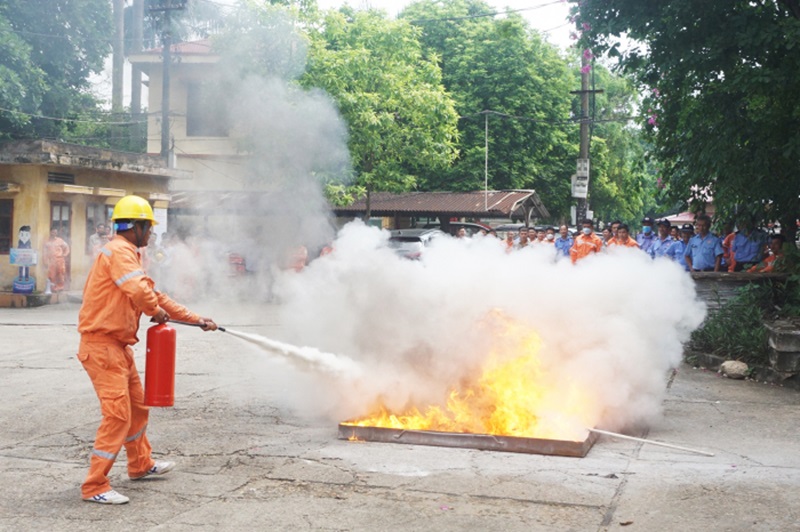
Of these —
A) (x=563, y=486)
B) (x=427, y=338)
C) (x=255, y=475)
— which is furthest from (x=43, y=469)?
(x=563, y=486)

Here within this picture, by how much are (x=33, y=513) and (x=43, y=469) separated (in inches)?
42.2

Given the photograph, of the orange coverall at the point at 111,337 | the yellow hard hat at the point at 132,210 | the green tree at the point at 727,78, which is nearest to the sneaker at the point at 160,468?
the orange coverall at the point at 111,337

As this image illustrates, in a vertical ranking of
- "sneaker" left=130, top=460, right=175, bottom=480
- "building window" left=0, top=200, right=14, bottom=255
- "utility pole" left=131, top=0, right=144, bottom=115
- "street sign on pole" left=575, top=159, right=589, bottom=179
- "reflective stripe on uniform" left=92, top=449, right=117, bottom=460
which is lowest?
"sneaker" left=130, top=460, right=175, bottom=480

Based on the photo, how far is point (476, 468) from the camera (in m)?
6.04

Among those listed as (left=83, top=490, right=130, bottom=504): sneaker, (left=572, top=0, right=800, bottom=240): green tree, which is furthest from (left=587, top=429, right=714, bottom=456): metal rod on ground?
(left=572, top=0, right=800, bottom=240): green tree

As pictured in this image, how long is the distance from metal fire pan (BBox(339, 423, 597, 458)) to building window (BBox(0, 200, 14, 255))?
49.5 feet

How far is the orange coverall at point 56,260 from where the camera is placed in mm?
19047

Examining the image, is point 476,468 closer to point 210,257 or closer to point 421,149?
point 210,257

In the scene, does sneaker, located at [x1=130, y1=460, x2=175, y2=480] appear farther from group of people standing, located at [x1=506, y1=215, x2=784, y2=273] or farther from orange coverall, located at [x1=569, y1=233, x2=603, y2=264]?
orange coverall, located at [x1=569, y1=233, x2=603, y2=264]

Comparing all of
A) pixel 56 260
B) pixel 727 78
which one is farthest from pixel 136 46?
pixel 727 78

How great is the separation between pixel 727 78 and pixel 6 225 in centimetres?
1566

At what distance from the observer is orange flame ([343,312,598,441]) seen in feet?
22.9

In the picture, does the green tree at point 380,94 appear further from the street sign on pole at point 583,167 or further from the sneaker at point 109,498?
the sneaker at point 109,498

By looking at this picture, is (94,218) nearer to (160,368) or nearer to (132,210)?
(132,210)
